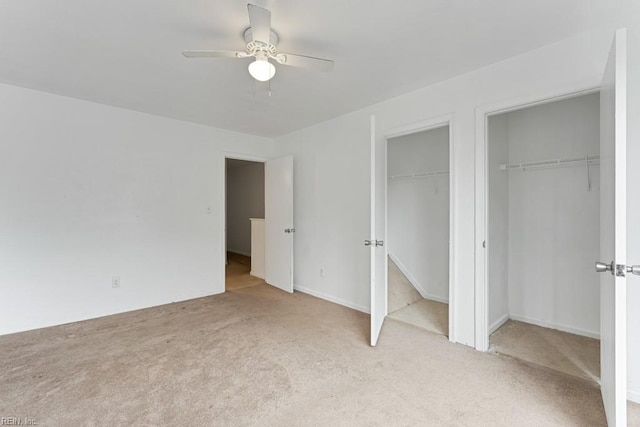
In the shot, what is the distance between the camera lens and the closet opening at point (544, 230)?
8.44ft

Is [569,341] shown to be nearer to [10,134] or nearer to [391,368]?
[391,368]

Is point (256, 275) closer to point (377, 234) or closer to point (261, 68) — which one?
point (377, 234)

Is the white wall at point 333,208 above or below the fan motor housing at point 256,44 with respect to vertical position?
below

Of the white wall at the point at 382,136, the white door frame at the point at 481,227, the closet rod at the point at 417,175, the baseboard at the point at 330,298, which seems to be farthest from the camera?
the closet rod at the point at 417,175

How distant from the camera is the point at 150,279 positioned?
3.53 meters

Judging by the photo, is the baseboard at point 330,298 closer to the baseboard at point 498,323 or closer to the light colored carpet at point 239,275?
the light colored carpet at point 239,275

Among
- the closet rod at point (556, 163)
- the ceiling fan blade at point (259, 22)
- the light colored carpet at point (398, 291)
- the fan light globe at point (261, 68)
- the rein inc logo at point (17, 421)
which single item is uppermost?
the ceiling fan blade at point (259, 22)

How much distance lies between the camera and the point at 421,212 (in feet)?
12.5

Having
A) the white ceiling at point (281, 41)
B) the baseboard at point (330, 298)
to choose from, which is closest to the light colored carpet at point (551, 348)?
the baseboard at point (330, 298)

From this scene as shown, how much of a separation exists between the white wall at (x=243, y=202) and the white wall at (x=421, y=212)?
12.5ft

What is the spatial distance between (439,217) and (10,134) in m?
4.75

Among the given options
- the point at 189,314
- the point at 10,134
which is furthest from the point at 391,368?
the point at 10,134

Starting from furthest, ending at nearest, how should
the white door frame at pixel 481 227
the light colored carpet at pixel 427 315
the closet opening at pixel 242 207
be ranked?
the closet opening at pixel 242 207, the light colored carpet at pixel 427 315, the white door frame at pixel 481 227

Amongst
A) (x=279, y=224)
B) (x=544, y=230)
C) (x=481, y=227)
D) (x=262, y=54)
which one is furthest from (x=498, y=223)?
(x=279, y=224)
